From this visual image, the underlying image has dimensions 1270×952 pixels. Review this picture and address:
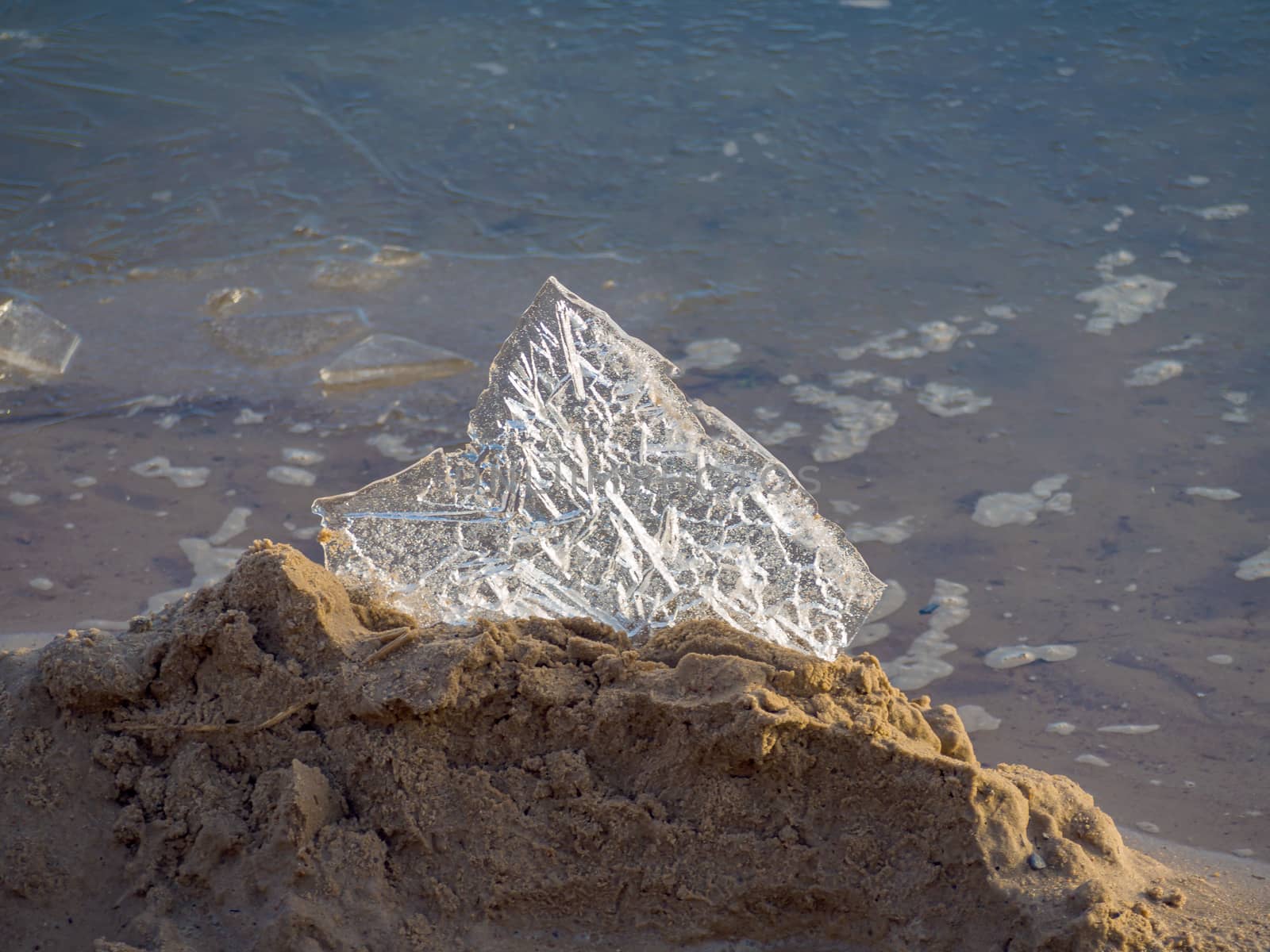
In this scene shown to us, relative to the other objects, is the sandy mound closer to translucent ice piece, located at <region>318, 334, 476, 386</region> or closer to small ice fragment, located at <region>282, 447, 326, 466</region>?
small ice fragment, located at <region>282, 447, 326, 466</region>

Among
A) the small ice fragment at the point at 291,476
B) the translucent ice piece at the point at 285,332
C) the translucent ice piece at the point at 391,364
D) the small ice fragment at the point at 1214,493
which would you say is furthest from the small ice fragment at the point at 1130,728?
the translucent ice piece at the point at 285,332

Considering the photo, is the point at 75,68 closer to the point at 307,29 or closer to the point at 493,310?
the point at 307,29

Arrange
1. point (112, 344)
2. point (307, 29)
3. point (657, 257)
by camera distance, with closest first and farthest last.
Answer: point (112, 344)
point (657, 257)
point (307, 29)

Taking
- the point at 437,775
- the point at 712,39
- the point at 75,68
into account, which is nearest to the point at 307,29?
the point at 75,68

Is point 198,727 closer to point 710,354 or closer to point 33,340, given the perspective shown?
point 710,354

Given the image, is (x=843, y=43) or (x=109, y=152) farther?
(x=843, y=43)

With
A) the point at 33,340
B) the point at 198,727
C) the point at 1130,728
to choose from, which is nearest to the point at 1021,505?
the point at 1130,728

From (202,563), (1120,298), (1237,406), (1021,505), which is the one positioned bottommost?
(202,563)

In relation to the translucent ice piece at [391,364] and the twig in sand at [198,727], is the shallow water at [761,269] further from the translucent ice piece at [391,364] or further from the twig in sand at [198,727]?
the twig in sand at [198,727]

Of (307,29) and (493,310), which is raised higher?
(307,29)
